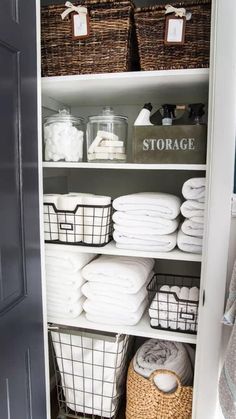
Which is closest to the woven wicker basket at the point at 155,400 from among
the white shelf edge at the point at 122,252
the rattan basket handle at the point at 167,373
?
the rattan basket handle at the point at 167,373

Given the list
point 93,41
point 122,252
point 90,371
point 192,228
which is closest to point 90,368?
point 90,371

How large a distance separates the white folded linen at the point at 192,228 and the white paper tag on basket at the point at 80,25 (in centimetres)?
77

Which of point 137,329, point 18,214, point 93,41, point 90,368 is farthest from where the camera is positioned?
point 90,368

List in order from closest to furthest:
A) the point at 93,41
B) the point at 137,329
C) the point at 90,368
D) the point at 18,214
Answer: the point at 18,214 → the point at 93,41 → the point at 137,329 → the point at 90,368

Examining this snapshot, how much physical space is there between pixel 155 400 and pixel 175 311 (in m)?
0.38

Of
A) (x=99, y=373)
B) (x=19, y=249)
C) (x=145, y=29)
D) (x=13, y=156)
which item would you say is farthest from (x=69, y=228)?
(x=145, y=29)

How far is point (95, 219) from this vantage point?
48.6 inches

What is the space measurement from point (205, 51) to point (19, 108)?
642 mm

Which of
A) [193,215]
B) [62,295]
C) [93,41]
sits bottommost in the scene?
[62,295]

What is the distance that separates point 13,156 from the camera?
96cm

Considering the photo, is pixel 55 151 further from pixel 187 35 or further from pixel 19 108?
pixel 187 35

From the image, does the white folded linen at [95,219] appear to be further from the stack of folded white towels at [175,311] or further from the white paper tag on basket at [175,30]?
the white paper tag on basket at [175,30]

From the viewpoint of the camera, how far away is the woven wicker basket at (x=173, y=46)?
3.35 feet

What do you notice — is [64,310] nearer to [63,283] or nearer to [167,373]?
[63,283]
